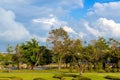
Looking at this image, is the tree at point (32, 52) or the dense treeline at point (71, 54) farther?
the tree at point (32, 52)

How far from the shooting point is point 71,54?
100062 millimetres

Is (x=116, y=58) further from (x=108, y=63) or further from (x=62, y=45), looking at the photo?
(x=62, y=45)

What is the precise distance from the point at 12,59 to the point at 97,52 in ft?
110

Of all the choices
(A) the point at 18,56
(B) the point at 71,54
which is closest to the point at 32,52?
(A) the point at 18,56

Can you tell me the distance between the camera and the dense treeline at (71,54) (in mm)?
90938

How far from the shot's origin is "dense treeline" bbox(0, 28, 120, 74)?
90.9 metres

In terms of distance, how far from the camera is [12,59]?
4382 inches

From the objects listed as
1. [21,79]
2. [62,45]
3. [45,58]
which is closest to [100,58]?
[62,45]

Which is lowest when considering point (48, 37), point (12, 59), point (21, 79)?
point (21, 79)

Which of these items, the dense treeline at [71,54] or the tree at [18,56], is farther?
the tree at [18,56]

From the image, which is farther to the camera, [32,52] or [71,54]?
[32,52]

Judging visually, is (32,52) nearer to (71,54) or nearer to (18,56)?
(18,56)

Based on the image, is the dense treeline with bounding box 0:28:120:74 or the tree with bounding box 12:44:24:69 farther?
the tree with bounding box 12:44:24:69

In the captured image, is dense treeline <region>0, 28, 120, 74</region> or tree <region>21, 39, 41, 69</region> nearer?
dense treeline <region>0, 28, 120, 74</region>
